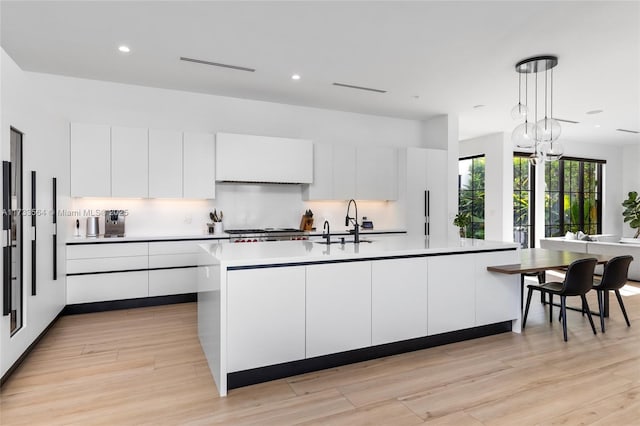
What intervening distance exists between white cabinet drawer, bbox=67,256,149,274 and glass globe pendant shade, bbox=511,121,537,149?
4446 mm

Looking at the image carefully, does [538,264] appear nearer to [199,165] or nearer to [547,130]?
[547,130]

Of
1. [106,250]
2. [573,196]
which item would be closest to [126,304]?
[106,250]

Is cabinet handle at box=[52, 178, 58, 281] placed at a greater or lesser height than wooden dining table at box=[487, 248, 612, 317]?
greater

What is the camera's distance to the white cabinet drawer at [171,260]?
472cm

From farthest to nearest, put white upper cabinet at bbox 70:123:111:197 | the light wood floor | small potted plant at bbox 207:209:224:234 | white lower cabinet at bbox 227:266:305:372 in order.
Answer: small potted plant at bbox 207:209:224:234
white upper cabinet at bbox 70:123:111:197
white lower cabinet at bbox 227:266:305:372
the light wood floor

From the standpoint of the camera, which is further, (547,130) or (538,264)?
(547,130)

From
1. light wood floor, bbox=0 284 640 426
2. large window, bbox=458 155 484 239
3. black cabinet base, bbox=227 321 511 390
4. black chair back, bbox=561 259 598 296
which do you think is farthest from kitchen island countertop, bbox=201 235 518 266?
large window, bbox=458 155 484 239

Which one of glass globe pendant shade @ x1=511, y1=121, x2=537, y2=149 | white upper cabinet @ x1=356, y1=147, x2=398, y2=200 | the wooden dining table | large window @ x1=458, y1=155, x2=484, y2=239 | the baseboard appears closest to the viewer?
the baseboard

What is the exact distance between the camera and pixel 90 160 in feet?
14.9

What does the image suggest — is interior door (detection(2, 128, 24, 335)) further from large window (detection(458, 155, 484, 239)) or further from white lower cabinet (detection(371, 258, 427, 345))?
large window (detection(458, 155, 484, 239))

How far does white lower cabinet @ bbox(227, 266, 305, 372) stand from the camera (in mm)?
2537

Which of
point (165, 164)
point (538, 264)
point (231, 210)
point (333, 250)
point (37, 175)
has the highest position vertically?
point (165, 164)

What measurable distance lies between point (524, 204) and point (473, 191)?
1133 mm

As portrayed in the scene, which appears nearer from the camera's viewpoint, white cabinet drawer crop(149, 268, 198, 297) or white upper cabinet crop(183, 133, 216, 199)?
white cabinet drawer crop(149, 268, 198, 297)
